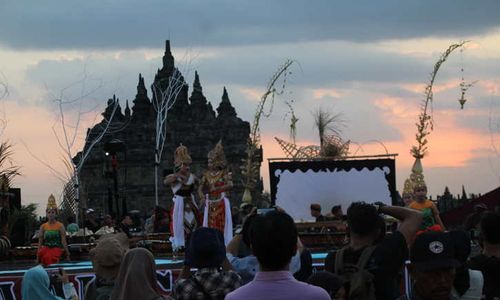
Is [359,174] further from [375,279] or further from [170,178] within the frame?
[375,279]

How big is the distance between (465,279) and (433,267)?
0.74 meters

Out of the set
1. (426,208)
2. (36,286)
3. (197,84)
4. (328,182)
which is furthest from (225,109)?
(36,286)

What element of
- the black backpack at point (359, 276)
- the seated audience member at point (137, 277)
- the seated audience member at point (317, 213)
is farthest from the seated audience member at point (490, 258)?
the seated audience member at point (317, 213)

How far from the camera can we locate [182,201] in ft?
61.6

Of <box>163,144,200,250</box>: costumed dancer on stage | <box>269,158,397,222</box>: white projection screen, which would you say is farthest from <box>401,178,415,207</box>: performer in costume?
<box>163,144,200,250</box>: costumed dancer on stage

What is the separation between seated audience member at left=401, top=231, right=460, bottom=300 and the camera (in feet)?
19.0

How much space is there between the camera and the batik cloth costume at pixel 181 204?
18.7m

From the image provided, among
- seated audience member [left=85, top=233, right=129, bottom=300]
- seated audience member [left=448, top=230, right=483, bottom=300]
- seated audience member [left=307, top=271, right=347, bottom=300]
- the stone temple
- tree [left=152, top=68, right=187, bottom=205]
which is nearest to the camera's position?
seated audience member [left=307, top=271, right=347, bottom=300]

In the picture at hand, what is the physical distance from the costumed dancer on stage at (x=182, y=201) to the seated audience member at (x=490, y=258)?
1182 cm

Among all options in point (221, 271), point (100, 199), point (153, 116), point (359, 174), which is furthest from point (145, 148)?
point (221, 271)

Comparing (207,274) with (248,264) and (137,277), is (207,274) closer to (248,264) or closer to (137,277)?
(137,277)

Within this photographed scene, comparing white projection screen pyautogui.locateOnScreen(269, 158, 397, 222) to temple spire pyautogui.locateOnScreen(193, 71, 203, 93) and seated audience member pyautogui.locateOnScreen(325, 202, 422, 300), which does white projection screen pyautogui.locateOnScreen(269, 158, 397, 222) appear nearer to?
seated audience member pyautogui.locateOnScreen(325, 202, 422, 300)

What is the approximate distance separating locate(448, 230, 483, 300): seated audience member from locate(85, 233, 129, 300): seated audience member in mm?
2182

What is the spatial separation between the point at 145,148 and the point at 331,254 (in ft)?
265
